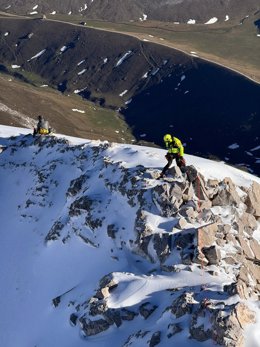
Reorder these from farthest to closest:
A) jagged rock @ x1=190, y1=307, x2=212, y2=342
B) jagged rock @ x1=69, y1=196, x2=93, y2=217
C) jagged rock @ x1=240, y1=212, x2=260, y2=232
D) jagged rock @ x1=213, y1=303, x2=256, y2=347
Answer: jagged rock @ x1=69, y1=196, x2=93, y2=217 → jagged rock @ x1=240, y1=212, x2=260, y2=232 → jagged rock @ x1=190, y1=307, x2=212, y2=342 → jagged rock @ x1=213, y1=303, x2=256, y2=347

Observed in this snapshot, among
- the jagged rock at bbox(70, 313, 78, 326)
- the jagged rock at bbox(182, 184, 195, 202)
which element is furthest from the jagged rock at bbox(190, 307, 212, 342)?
the jagged rock at bbox(182, 184, 195, 202)

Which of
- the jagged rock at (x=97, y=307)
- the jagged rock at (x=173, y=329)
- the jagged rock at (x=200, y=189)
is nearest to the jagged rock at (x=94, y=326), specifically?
the jagged rock at (x=97, y=307)

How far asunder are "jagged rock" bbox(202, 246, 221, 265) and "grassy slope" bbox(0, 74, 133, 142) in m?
84.0

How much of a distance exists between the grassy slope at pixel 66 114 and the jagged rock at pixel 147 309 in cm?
8582

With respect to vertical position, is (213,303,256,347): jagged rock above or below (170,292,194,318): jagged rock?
above

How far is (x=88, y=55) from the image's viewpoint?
174 metres

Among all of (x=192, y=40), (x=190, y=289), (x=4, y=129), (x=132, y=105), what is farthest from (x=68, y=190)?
(x=192, y=40)

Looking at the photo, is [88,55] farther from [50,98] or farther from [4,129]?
[4,129]

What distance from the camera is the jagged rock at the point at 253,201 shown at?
112ft

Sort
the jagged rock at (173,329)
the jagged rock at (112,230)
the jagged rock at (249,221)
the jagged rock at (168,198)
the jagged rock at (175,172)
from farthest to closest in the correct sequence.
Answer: the jagged rock at (175,172) → the jagged rock at (249,221) → the jagged rock at (112,230) → the jagged rock at (168,198) → the jagged rock at (173,329)

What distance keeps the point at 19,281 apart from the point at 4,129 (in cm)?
2686

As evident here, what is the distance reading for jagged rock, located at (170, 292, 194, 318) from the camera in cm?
2345

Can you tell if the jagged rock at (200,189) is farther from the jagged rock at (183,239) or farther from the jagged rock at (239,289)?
the jagged rock at (239,289)

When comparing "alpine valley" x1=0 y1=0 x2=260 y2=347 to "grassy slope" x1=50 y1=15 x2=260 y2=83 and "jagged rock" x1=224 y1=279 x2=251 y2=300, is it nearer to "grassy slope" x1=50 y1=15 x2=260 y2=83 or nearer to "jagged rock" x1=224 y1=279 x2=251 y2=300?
"jagged rock" x1=224 y1=279 x2=251 y2=300
